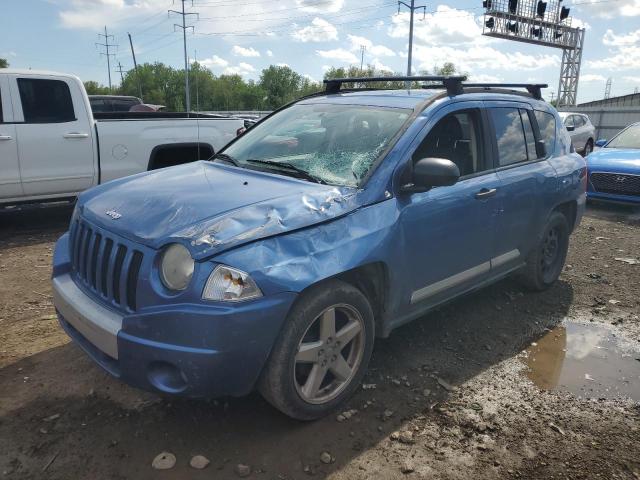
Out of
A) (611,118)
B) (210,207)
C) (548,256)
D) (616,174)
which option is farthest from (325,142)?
(611,118)

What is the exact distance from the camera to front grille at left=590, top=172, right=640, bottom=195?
902cm

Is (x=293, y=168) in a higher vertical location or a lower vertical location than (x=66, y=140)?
higher

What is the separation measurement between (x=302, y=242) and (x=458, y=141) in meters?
1.71

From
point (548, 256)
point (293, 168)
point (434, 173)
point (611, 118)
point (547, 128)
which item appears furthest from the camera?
point (611, 118)

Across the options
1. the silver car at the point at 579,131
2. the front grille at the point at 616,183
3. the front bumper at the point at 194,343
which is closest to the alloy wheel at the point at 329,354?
the front bumper at the point at 194,343

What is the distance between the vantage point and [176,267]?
2.54 metres

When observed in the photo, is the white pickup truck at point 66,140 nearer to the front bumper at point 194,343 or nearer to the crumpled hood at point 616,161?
the front bumper at point 194,343

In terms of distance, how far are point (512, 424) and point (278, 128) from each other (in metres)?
2.53

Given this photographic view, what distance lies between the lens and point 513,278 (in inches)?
202

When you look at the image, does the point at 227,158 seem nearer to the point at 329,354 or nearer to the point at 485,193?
the point at 329,354

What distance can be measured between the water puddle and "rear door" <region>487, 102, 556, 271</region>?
2.25 feet

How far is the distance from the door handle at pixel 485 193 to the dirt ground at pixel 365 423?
1094mm

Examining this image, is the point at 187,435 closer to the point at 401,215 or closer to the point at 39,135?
the point at 401,215

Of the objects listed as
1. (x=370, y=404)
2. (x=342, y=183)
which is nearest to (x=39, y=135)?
(x=342, y=183)
